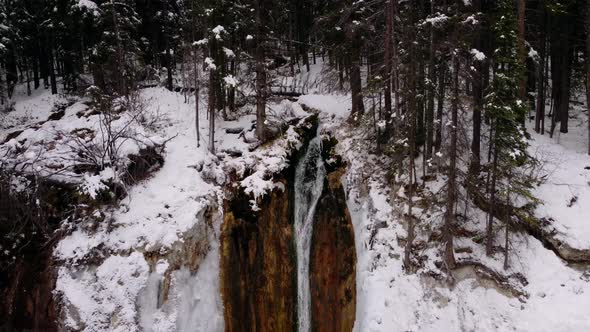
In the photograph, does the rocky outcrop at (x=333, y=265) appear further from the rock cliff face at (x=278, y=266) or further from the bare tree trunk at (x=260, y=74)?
the bare tree trunk at (x=260, y=74)

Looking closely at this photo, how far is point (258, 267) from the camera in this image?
1368 cm

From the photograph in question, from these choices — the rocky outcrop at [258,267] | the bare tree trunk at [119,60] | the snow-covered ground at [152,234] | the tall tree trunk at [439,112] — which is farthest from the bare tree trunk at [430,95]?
the bare tree trunk at [119,60]

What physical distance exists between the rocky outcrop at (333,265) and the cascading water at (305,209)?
0.23 meters

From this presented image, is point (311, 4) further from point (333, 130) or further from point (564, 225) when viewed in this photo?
point (564, 225)

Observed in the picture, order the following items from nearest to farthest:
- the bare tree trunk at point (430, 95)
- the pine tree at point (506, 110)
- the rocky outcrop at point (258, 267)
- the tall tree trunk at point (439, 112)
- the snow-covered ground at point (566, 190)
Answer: the pine tree at point (506, 110) < the snow-covered ground at point (566, 190) < the bare tree trunk at point (430, 95) < the tall tree trunk at point (439, 112) < the rocky outcrop at point (258, 267)

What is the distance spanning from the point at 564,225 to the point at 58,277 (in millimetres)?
15827

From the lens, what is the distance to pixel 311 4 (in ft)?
97.9

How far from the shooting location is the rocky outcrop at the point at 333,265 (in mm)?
13852

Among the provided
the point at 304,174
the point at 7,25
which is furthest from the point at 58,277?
the point at 7,25

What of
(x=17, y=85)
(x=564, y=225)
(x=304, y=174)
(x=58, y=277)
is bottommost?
(x=58, y=277)

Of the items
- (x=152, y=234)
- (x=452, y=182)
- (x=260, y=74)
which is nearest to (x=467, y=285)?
(x=452, y=182)

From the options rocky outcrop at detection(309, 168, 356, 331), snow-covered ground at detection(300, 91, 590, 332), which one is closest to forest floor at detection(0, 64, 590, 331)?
snow-covered ground at detection(300, 91, 590, 332)

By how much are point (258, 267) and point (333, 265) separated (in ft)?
9.69

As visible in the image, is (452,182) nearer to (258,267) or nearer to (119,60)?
(258,267)
